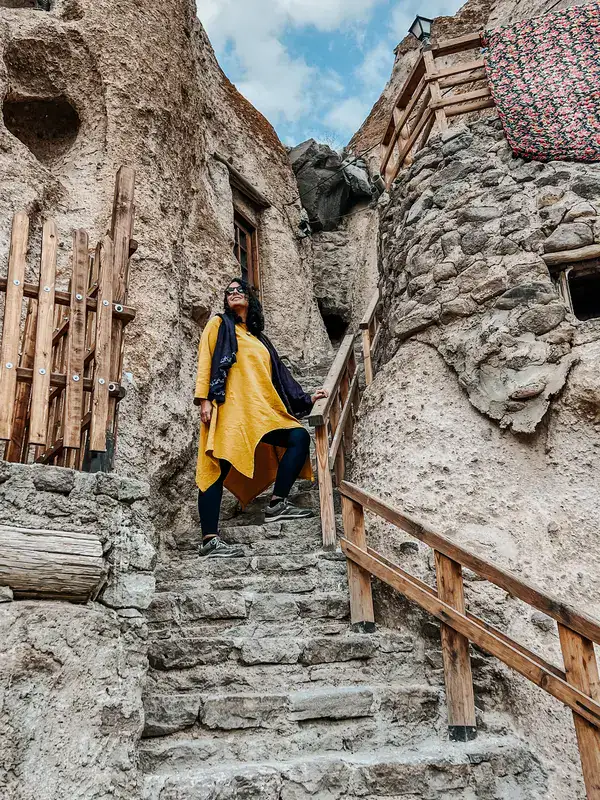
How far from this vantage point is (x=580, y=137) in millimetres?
5480

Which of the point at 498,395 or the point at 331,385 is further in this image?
the point at 331,385

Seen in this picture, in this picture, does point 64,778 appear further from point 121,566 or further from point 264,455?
point 264,455

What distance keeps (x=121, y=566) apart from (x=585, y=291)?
195 inches

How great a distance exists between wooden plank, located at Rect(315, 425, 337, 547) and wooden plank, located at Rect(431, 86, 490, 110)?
3.25 meters

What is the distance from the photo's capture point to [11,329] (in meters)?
2.96

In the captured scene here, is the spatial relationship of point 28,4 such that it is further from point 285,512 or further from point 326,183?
point 285,512

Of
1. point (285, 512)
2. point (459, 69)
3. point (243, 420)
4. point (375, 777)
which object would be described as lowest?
point (375, 777)

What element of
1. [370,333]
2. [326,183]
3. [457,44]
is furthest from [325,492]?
[326,183]

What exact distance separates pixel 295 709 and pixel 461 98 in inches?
204

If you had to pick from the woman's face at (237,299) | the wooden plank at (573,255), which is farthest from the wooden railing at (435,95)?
the woman's face at (237,299)

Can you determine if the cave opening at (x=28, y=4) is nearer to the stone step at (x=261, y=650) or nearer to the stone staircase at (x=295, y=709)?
the stone staircase at (x=295, y=709)

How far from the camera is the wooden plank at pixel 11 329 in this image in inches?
113

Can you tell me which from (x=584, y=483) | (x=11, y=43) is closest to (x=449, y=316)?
(x=584, y=483)

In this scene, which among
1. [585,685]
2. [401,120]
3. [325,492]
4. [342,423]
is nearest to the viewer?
[585,685]
